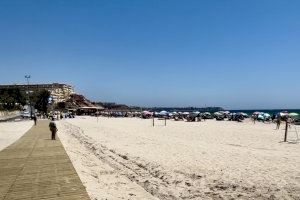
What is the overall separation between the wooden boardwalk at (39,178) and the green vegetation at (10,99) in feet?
271

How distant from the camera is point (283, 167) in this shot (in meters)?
11.4

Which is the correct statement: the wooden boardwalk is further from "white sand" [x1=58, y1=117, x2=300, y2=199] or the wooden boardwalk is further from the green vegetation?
the green vegetation

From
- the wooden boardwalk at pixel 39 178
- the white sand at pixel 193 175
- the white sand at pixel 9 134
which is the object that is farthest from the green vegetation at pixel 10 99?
the white sand at pixel 193 175

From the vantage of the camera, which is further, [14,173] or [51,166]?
[51,166]

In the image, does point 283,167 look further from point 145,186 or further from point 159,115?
point 159,115

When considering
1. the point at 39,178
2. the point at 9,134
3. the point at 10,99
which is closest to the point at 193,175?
the point at 39,178

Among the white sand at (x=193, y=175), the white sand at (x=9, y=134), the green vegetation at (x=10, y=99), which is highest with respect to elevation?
the green vegetation at (x=10, y=99)

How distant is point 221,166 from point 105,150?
6336 millimetres

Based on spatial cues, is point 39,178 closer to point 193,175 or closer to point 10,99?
point 193,175

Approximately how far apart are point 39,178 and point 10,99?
9390 cm

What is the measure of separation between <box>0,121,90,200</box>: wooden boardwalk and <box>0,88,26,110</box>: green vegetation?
8256 centimetres

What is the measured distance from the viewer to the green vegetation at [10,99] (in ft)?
306

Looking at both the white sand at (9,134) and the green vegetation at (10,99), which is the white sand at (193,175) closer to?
the white sand at (9,134)

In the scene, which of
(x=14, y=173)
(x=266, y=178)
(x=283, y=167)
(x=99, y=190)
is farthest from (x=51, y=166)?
(x=283, y=167)
